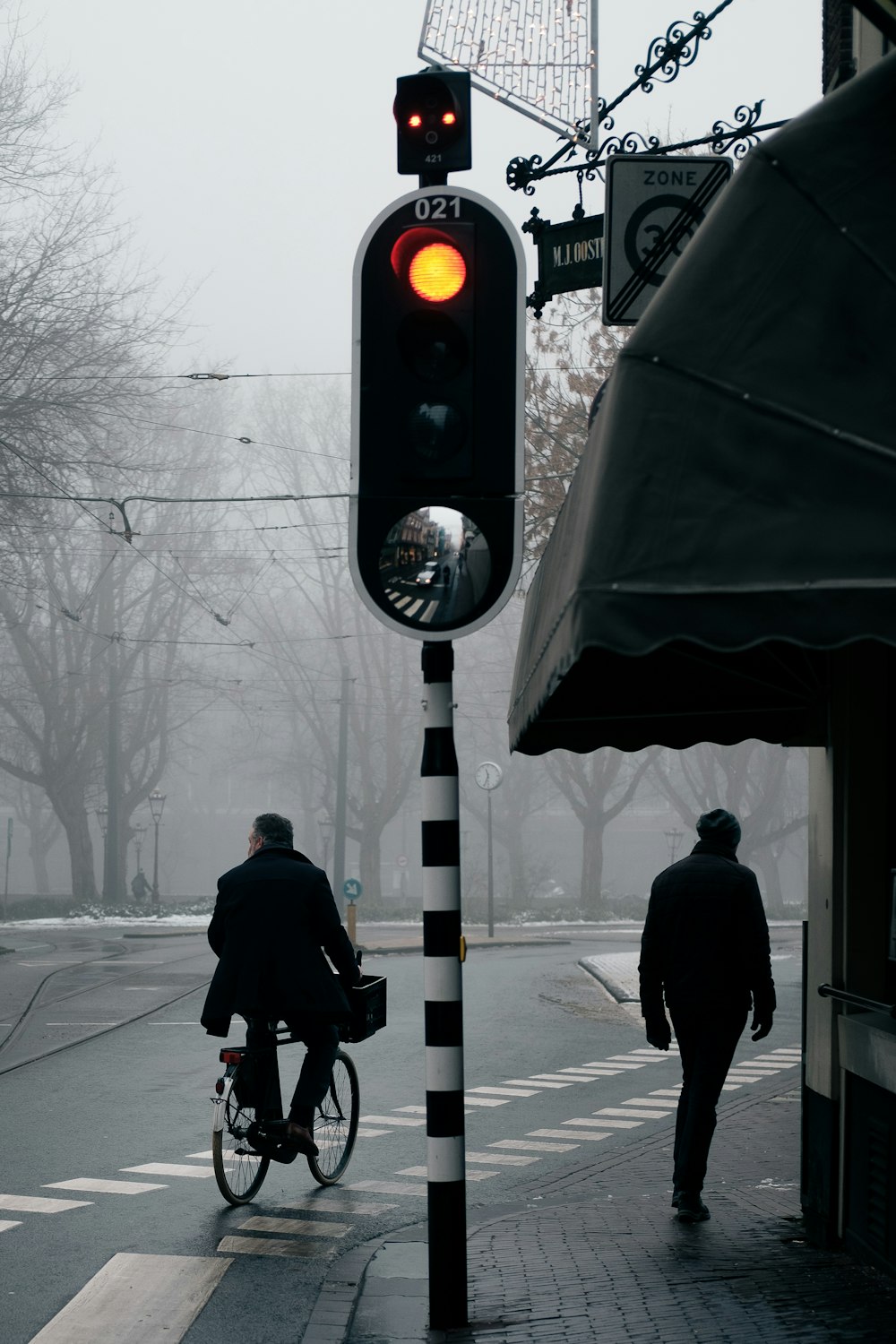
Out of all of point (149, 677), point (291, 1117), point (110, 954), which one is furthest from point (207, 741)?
point (291, 1117)

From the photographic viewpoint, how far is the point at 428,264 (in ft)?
16.7

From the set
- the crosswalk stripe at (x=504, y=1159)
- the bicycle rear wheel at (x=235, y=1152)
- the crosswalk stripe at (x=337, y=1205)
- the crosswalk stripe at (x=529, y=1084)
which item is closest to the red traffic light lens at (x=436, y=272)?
the bicycle rear wheel at (x=235, y=1152)

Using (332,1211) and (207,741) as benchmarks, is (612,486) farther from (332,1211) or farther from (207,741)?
(207,741)

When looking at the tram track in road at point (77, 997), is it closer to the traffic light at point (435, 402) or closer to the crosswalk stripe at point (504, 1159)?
the crosswalk stripe at point (504, 1159)

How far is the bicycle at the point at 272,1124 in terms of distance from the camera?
23.8ft

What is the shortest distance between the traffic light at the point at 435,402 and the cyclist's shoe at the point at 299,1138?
3.19 m

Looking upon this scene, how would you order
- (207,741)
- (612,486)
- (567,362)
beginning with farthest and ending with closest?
1. (207,741)
2. (567,362)
3. (612,486)

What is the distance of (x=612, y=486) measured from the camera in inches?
137

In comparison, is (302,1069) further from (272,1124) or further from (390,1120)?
(390,1120)

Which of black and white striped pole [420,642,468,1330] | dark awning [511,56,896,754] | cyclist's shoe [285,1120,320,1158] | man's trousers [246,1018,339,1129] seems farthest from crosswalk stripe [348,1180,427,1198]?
dark awning [511,56,896,754]

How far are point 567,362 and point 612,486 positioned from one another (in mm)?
19193

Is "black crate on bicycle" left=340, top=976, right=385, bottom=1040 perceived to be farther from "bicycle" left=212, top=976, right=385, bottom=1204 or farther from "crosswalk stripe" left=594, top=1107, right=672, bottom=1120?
"crosswalk stripe" left=594, top=1107, right=672, bottom=1120

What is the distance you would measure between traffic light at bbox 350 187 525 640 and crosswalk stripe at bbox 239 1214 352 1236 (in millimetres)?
3209

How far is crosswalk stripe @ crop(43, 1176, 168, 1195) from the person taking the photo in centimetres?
777
